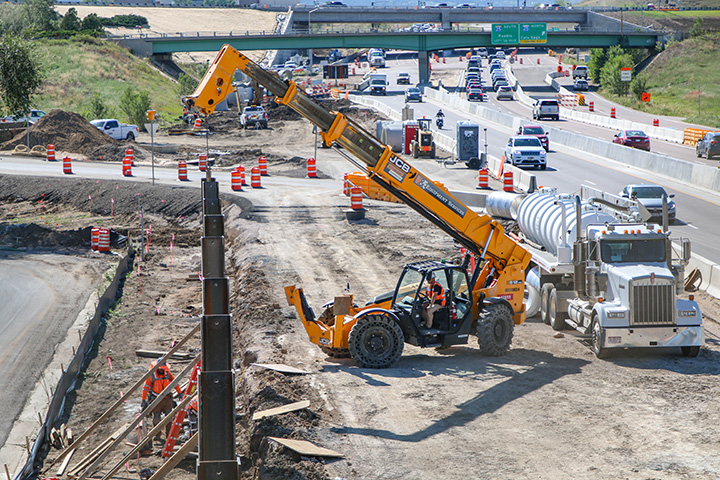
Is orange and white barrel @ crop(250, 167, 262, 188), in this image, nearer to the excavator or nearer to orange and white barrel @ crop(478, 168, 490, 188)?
orange and white barrel @ crop(478, 168, 490, 188)

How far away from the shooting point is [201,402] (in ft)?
23.6

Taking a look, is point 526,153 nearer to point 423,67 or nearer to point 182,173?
point 182,173

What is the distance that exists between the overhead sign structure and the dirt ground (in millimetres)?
87475

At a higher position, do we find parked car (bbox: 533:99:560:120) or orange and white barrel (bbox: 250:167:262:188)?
parked car (bbox: 533:99:560:120)

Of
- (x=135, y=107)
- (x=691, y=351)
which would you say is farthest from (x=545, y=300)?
(x=135, y=107)

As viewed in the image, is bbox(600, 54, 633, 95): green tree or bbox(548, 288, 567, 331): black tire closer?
bbox(548, 288, 567, 331): black tire

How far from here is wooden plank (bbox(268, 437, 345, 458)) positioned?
11523mm

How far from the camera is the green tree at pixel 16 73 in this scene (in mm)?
43875

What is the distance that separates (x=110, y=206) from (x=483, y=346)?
86.8 ft

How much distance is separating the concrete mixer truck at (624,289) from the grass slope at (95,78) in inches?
2338

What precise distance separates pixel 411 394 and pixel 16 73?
3823cm

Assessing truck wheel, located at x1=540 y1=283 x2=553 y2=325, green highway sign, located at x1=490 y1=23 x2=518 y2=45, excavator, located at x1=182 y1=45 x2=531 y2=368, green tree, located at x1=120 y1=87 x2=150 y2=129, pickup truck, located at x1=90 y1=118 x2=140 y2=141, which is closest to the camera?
excavator, located at x1=182 y1=45 x2=531 y2=368

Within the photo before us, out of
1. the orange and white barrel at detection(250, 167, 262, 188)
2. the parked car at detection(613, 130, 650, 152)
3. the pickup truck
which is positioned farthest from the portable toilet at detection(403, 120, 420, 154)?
the pickup truck

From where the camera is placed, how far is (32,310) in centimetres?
2311
